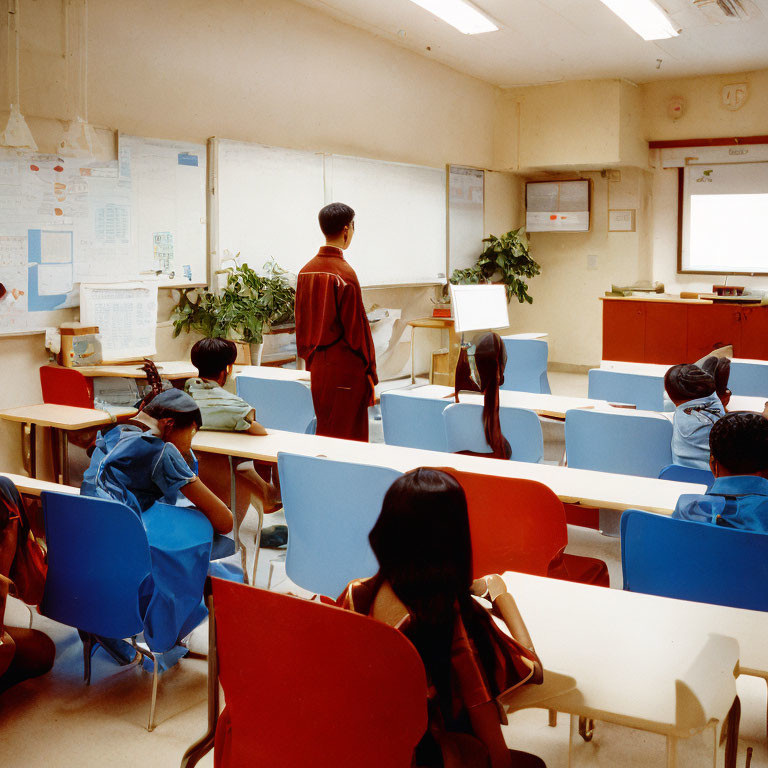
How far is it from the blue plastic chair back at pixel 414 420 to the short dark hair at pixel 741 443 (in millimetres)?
1798

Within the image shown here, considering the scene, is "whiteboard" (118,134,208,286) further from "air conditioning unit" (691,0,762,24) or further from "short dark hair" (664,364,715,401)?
"air conditioning unit" (691,0,762,24)

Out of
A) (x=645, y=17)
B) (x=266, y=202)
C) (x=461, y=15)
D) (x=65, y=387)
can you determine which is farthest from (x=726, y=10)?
(x=65, y=387)

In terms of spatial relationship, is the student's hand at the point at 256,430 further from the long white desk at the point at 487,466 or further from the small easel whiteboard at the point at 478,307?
the small easel whiteboard at the point at 478,307

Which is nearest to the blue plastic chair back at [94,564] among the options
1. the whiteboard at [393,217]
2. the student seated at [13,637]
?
the student seated at [13,637]

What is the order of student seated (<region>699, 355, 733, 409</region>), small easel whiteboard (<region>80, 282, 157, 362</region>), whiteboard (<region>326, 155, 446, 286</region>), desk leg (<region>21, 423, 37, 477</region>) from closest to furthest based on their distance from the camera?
1. student seated (<region>699, 355, 733, 409</region>)
2. desk leg (<region>21, 423, 37, 477</region>)
3. small easel whiteboard (<region>80, 282, 157, 362</region>)
4. whiteboard (<region>326, 155, 446, 286</region>)

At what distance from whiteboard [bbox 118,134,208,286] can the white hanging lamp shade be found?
2.64 feet

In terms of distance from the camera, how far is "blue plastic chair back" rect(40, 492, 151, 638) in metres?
2.36

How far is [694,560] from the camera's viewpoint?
6.76 ft

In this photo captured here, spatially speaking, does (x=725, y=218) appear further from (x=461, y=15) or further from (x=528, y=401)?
(x=528, y=401)

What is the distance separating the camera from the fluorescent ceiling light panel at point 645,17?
261 inches

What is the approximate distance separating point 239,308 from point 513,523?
12.7 ft

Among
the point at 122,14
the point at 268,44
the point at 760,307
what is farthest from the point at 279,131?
the point at 760,307

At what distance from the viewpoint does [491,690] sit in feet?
4.69

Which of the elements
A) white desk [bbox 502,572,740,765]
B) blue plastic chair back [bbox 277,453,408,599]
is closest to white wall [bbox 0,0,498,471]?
blue plastic chair back [bbox 277,453,408,599]
